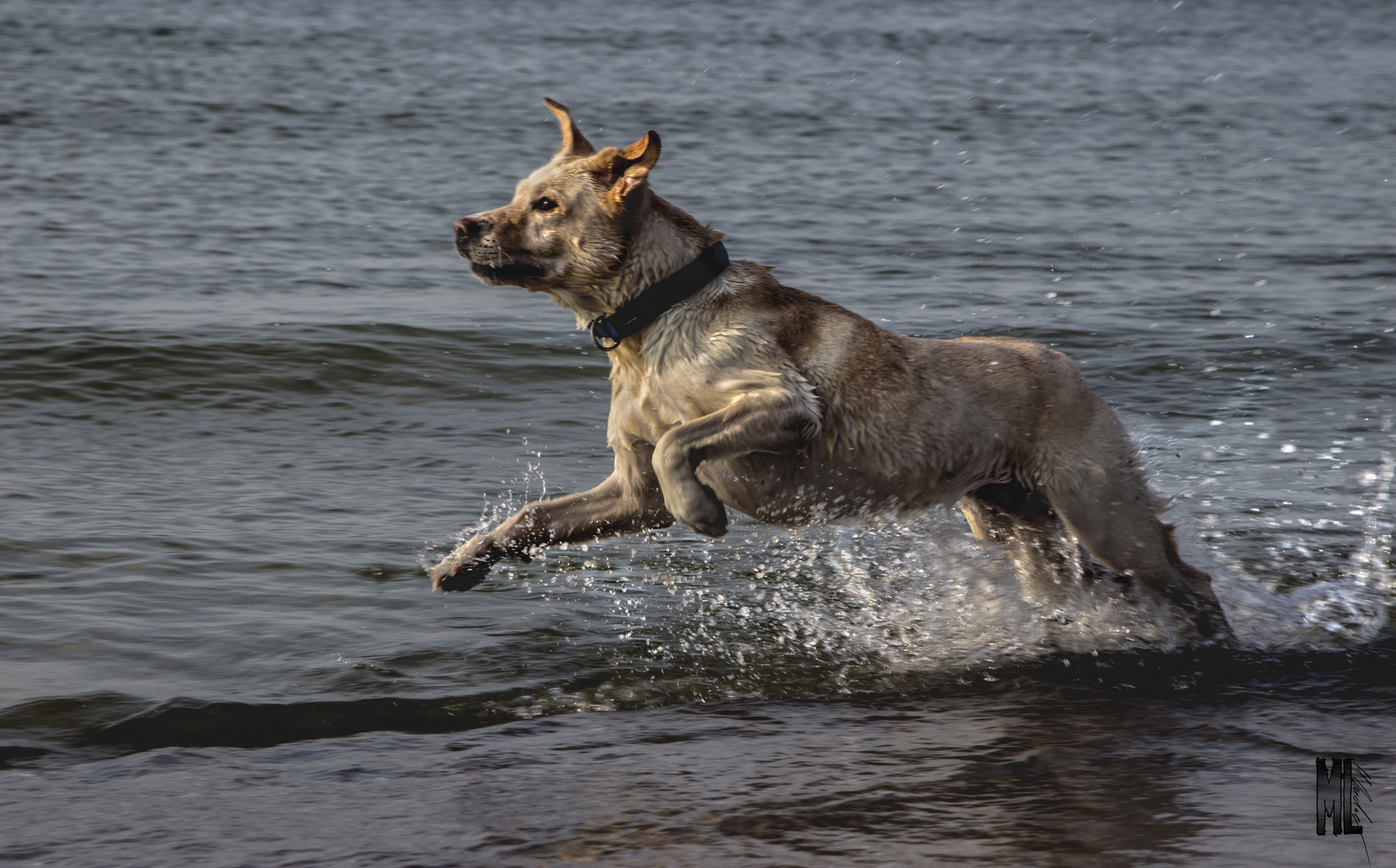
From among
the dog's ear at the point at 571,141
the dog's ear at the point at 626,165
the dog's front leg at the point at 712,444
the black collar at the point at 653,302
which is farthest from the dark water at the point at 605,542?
the dog's ear at the point at 571,141

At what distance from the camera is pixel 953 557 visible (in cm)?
665

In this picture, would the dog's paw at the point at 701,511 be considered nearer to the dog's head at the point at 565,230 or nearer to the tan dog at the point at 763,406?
the tan dog at the point at 763,406

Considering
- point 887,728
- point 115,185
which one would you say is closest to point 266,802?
point 887,728

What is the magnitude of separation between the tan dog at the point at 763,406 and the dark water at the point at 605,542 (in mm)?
591

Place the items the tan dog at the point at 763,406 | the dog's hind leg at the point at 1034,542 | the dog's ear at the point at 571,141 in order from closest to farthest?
the tan dog at the point at 763,406 < the dog's ear at the point at 571,141 < the dog's hind leg at the point at 1034,542

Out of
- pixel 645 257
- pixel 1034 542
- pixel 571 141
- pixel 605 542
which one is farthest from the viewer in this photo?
pixel 605 542

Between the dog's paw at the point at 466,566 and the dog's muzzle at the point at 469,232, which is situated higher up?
the dog's muzzle at the point at 469,232

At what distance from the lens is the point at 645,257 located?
5438mm

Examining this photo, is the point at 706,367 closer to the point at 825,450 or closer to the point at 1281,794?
the point at 825,450

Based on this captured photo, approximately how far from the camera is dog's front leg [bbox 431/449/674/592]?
18.6 ft

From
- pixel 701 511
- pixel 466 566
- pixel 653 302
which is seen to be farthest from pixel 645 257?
pixel 466 566

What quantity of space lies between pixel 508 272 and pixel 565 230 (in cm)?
25

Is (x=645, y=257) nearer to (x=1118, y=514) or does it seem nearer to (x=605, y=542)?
(x=1118, y=514)

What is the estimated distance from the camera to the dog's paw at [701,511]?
203 inches
